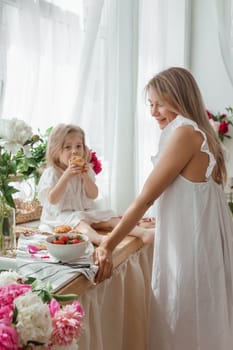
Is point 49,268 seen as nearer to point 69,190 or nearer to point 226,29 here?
point 69,190

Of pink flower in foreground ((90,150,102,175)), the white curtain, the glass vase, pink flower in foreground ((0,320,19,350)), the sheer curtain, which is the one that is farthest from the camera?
the white curtain

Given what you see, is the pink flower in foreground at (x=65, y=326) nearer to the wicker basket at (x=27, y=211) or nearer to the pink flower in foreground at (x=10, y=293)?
the pink flower in foreground at (x=10, y=293)

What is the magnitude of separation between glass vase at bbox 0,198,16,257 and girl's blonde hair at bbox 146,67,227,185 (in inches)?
26.2

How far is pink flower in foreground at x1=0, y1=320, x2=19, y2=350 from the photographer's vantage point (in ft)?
2.23

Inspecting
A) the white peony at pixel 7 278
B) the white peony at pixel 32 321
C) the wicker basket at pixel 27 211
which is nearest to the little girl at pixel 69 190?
the wicker basket at pixel 27 211

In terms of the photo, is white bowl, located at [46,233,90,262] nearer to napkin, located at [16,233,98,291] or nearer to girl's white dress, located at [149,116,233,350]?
napkin, located at [16,233,98,291]

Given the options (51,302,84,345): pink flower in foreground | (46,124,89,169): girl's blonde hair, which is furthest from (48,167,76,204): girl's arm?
(51,302,84,345): pink flower in foreground

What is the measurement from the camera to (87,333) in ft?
4.10

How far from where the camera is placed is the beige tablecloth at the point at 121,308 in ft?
4.34

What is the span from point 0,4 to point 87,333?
→ 1234 millimetres

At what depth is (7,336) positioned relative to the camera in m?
0.69

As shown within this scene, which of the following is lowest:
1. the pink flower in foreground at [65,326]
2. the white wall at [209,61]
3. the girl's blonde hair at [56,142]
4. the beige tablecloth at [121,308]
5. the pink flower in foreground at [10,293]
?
the beige tablecloth at [121,308]

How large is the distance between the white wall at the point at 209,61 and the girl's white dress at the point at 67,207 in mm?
1546

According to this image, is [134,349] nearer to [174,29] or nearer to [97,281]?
[97,281]
